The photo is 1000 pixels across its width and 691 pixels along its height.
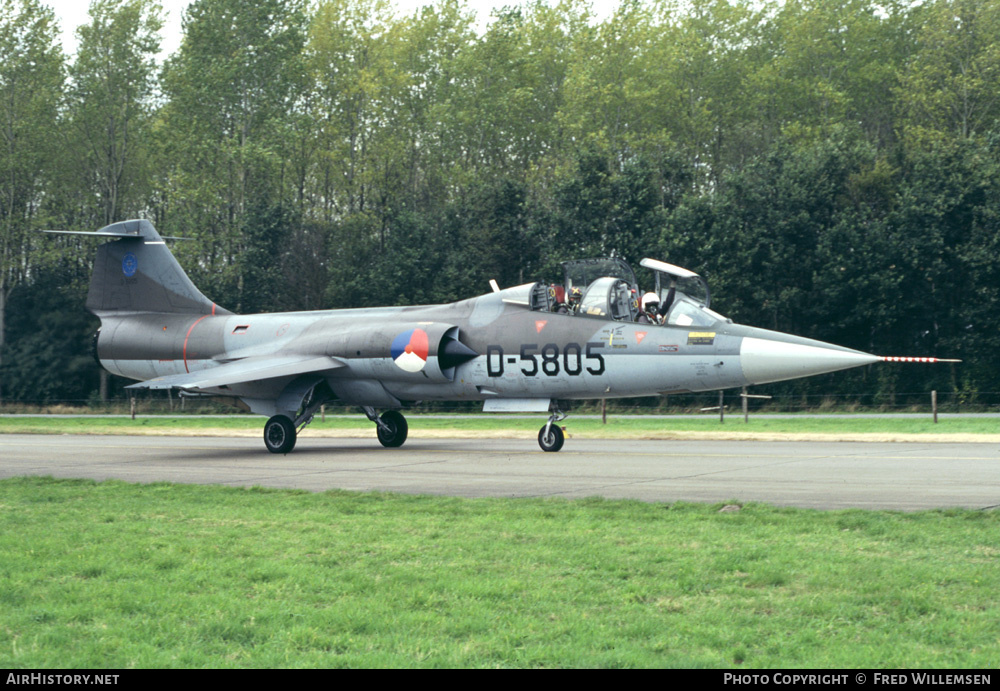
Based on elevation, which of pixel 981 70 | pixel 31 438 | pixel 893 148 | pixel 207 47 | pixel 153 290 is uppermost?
pixel 207 47

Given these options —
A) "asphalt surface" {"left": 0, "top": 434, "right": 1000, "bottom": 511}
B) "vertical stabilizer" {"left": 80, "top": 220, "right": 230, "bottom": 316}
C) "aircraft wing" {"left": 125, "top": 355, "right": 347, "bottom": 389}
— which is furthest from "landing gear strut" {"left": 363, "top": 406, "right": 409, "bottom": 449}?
"vertical stabilizer" {"left": 80, "top": 220, "right": 230, "bottom": 316}

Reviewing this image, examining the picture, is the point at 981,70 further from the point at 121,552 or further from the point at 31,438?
the point at 121,552

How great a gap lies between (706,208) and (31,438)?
87.9ft

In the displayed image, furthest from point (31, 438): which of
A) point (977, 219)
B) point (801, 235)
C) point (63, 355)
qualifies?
point (977, 219)

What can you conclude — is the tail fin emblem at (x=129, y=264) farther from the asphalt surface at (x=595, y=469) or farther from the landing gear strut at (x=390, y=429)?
the landing gear strut at (x=390, y=429)

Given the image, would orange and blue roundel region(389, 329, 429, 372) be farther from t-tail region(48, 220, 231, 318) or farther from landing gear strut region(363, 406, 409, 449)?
t-tail region(48, 220, 231, 318)

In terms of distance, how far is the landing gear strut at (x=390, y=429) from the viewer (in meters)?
22.8

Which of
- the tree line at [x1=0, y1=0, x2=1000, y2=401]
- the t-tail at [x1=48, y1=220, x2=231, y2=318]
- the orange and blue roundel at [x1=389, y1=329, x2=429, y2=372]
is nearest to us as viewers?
the orange and blue roundel at [x1=389, y1=329, x2=429, y2=372]

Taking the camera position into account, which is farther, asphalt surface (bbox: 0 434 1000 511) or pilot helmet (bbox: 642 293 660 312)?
pilot helmet (bbox: 642 293 660 312)

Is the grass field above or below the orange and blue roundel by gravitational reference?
below

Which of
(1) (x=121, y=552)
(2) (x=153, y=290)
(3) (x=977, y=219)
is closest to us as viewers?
(1) (x=121, y=552)

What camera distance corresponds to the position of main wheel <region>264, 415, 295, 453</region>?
69.0 feet

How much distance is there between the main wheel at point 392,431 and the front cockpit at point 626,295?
4763 millimetres

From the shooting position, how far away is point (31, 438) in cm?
2798
